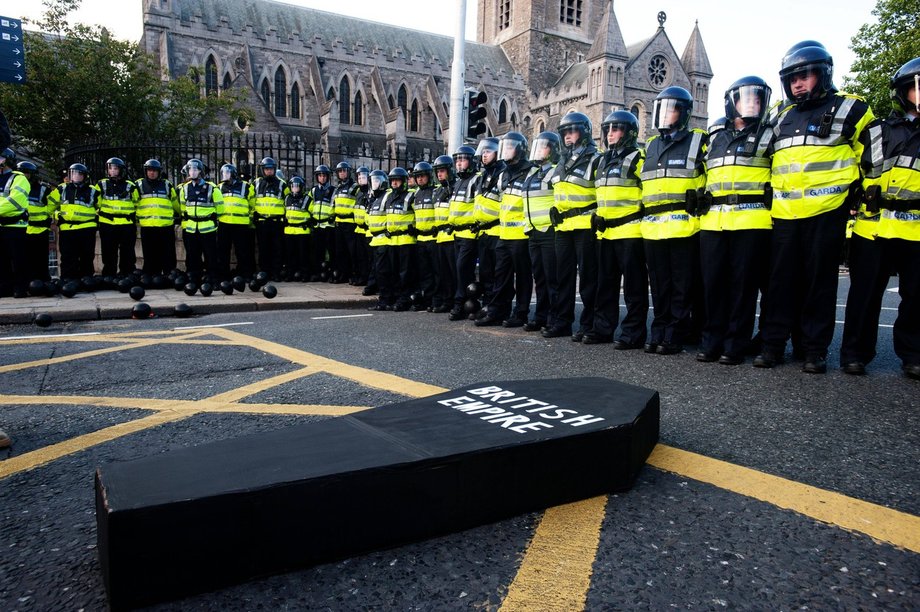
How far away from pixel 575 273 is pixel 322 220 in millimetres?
7391

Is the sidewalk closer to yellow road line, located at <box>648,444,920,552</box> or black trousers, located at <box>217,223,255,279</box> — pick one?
black trousers, located at <box>217,223,255,279</box>

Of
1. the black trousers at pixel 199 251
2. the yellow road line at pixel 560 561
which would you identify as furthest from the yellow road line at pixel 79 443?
the black trousers at pixel 199 251

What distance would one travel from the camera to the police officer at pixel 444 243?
9.16m

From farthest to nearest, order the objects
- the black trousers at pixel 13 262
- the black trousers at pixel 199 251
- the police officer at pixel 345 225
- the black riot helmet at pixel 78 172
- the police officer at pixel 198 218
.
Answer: the police officer at pixel 345 225 → the black trousers at pixel 199 251 → the police officer at pixel 198 218 → the black riot helmet at pixel 78 172 → the black trousers at pixel 13 262

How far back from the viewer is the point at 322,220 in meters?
13.1

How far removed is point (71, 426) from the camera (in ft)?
11.7

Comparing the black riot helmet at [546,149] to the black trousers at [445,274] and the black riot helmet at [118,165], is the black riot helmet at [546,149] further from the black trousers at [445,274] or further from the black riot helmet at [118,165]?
the black riot helmet at [118,165]

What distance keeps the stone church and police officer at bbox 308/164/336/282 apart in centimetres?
2366

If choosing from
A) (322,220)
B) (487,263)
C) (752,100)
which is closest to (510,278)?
(487,263)

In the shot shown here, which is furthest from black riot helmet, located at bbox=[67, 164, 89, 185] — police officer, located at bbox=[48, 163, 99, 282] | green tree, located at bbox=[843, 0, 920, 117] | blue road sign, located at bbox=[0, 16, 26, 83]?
green tree, located at bbox=[843, 0, 920, 117]

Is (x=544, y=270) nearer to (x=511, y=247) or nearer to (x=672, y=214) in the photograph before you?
(x=511, y=247)

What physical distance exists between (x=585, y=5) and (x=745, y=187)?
6207cm

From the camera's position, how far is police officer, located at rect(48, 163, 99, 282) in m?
11.2

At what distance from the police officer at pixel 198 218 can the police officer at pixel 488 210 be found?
19.2 ft
